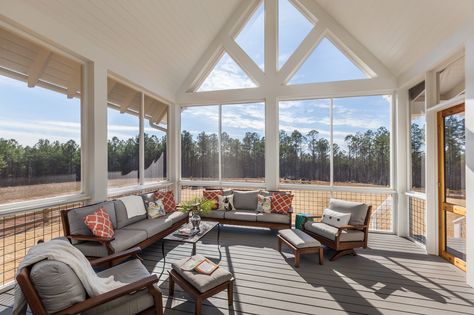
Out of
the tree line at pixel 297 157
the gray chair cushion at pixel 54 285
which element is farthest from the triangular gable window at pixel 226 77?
the gray chair cushion at pixel 54 285

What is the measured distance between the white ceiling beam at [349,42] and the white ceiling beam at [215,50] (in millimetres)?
1202

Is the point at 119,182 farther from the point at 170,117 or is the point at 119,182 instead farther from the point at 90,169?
the point at 170,117

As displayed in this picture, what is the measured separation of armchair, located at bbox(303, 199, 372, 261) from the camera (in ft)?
→ 12.1

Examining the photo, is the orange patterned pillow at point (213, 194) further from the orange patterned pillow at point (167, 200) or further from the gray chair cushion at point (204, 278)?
the gray chair cushion at point (204, 278)

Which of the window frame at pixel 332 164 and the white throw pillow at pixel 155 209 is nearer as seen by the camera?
the white throw pillow at pixel 155 209

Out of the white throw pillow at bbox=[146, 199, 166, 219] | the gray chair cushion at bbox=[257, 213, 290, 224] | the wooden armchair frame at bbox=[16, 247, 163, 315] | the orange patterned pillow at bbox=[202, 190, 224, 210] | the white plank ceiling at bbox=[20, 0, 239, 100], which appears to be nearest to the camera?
the wooden armchair frame at bbox=[16, 247, 163, 315]

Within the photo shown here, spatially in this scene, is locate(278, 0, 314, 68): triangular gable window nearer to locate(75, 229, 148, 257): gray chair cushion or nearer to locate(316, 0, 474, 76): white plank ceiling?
locate(316, 0, 474, 76): white plank ceiling

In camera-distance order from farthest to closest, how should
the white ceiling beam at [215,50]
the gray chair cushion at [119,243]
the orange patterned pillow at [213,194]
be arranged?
1. the white ceiling beam at [215,50]
2. the orange patterned pillow at [213,194]
3. the gray chair cushion at [119,243]

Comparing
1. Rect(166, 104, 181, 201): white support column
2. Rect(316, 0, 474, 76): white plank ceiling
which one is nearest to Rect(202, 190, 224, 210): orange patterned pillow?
Rect(166, 104, 181, 201): white support column

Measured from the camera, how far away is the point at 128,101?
486 centimetres

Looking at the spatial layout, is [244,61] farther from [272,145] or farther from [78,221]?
[78,221]

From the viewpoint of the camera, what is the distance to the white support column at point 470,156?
9.46 ft

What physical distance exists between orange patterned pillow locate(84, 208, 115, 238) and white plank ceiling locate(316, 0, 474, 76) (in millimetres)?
5182

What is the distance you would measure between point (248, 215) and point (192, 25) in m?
4.15
